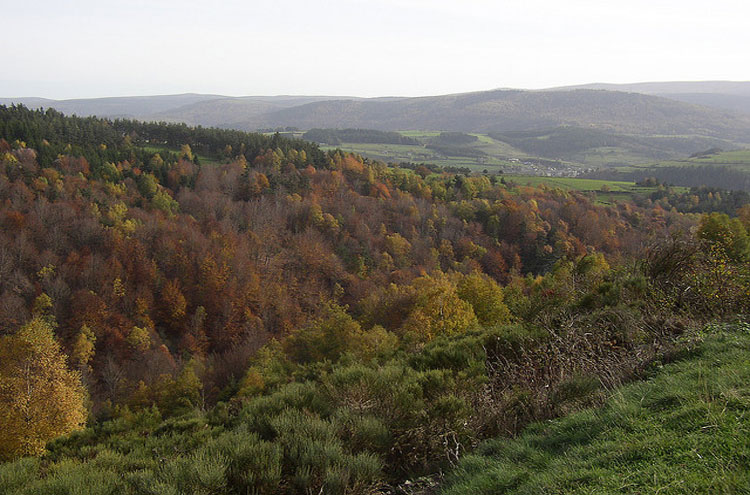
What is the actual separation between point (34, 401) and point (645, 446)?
30.1 m

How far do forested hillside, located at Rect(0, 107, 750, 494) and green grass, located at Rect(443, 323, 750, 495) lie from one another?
2.75 ft

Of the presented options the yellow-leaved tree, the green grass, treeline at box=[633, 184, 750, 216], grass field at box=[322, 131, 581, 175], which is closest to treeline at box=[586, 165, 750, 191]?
treeline at box=[633, 184, 750, 216]

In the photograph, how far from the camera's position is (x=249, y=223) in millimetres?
67438

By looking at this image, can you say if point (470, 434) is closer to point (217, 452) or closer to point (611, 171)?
point (217, 452)

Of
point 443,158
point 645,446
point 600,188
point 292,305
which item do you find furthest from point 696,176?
point 645,446

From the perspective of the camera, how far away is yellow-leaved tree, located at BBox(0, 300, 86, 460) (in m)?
21.1

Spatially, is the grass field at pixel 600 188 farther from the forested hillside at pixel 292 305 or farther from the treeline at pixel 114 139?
the treeline at pixel 114 139

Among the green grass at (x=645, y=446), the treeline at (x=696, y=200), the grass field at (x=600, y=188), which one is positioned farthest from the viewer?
the grass field at (x=600, y=188)

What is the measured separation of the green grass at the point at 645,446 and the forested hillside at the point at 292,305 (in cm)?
84

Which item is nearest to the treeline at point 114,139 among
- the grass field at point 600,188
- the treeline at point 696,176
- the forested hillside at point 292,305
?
the forested hillside at point 292,305

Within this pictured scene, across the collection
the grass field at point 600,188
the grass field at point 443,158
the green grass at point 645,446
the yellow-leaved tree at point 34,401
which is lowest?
the yellow-leaved tree at point 34,401

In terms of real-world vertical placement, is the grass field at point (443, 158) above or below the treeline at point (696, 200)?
above

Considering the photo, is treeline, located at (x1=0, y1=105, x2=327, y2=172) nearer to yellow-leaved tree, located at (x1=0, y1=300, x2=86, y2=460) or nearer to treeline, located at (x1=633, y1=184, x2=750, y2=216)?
yellow-leaved tree, located at (x1=0, y1=300, x2=86, y2=460)

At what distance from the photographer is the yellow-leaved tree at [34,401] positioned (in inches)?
831
